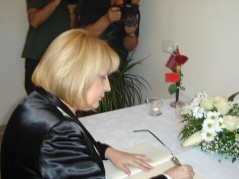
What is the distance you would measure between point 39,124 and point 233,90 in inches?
44.2

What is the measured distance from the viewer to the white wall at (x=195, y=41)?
1483mm

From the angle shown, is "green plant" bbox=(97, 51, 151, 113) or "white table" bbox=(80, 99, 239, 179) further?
"green plant" bbox=(97, 51, 151, 113)

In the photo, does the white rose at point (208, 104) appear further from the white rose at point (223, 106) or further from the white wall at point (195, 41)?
the white wall at point (195, 41)

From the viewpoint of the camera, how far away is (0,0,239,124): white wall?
148 centimetres

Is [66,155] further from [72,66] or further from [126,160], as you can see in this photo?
[126,160]

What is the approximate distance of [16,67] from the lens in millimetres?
2820

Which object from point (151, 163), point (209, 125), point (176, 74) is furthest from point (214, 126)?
point (176, 74)

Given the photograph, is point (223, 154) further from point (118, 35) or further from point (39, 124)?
point (118, 35)

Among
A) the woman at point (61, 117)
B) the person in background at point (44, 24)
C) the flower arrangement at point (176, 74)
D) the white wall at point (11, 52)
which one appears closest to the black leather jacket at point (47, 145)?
the woman at point (61, 117)

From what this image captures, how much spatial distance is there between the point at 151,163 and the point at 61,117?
43 centimetres

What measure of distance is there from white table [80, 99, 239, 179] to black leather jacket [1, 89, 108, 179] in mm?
433

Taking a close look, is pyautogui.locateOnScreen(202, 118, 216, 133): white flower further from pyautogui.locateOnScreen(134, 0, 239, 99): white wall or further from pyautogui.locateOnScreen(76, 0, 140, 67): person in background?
pyautogui.locateOnScreen(76, 0, 140, 67): person in background

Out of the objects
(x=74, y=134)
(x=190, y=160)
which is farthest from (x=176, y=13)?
(x=74, y=134)

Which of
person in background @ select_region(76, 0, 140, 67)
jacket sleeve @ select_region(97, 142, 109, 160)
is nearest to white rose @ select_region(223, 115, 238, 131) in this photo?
jacket sleeve @ select_region(97, 142, 109, 160)
